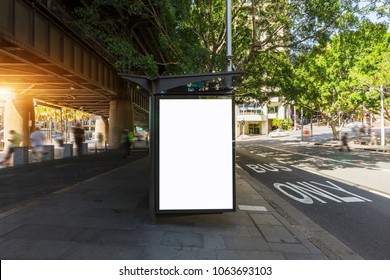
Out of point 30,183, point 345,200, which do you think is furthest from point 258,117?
point 30,183

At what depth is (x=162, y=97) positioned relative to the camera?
5027 millimetres

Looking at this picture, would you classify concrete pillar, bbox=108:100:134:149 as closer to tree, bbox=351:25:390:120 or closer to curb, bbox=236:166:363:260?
tree, bbox=351:25:390:120

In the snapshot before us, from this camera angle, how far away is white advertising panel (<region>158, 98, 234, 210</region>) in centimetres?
512

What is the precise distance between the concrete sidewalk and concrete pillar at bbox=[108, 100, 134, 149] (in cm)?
2526

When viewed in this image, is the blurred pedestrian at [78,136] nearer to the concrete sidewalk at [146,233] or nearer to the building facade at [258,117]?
the concrete sidewalk at [146,233]

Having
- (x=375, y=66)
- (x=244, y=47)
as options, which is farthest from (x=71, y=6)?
(x=375, y=66)

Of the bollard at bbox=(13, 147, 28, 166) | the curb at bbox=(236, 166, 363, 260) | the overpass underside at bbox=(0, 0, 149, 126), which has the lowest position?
the curb at bbox=(236, 166, 363, 260)

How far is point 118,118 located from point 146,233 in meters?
28.4

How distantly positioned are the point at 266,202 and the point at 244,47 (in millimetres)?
11974

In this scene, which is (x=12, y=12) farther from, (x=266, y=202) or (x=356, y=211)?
(x=356, y=211)

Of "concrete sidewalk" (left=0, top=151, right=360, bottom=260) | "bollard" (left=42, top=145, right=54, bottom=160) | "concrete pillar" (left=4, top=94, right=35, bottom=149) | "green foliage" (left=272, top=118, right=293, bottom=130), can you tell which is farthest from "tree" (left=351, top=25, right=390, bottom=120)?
"green foliage" (left=272, top=118, right=293, bottom=130)

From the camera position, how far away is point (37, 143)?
53.0 feet

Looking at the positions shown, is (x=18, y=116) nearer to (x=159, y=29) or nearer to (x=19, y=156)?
(x=19, y=156)
